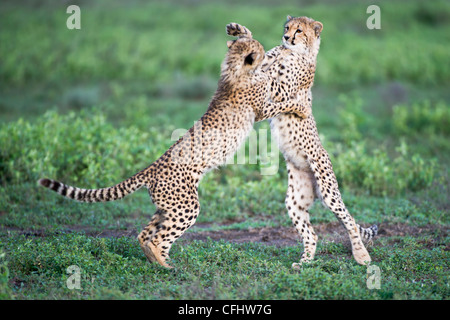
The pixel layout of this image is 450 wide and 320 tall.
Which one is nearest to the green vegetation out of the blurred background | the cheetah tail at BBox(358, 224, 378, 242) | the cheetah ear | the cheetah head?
the blurred background

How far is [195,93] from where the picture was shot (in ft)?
44.5

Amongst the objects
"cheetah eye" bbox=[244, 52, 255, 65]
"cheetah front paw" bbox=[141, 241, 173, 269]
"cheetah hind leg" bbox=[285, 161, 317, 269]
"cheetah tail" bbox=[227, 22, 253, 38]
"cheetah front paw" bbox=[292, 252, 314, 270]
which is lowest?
"cheetah front paw" bbox=[292, 252, 314, 270]

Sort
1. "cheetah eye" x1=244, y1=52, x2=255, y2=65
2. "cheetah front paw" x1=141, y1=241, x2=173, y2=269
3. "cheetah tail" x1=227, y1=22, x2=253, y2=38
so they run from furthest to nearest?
"cheetah tail" x1=227, y1=22, x2=253, y2=38 < "cheetah eye" x1=244, y1=52, x2=255, y2=65 < "cheetah front paw" x1=141, y1=241, x2=173, y2=269

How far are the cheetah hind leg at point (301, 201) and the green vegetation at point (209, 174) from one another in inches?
11.6

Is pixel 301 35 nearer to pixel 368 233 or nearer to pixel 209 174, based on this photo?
pixel 368 233

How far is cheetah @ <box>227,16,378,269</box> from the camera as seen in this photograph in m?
6.14

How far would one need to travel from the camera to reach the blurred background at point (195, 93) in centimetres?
829

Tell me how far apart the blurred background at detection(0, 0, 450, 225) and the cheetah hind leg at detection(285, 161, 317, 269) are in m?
1.51

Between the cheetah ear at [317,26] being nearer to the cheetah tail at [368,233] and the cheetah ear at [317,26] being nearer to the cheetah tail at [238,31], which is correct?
the cheetah tail at [238,31]

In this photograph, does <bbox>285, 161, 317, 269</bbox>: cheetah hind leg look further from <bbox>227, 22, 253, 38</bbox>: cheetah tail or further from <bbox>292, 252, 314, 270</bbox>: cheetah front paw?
<bbox>227, 22, 253, 38</bbox>: cheetah tail

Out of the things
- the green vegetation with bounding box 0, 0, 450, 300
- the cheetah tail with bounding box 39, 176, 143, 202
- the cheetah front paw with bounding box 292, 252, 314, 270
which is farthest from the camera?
the cheetah front paw with bounding box 292, 252, 314, 270

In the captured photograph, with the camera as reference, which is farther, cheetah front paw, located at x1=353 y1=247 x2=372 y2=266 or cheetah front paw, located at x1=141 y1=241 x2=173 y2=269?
cheetah front paw, located at x1=353 y1=247 x2=372 y2=266

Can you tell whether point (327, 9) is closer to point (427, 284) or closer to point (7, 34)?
point (7, 34)

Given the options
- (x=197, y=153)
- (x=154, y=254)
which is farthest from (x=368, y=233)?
(x=154, y=254)
